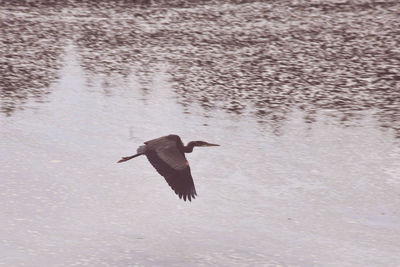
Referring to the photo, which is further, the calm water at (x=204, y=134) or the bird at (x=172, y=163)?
the bird at (x=172, y=163)

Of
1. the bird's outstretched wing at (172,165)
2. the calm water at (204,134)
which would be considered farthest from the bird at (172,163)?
the calm water at (204,134)

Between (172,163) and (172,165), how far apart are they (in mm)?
28

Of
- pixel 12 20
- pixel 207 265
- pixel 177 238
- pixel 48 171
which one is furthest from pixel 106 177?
pixel 12 20

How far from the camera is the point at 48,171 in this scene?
859cm

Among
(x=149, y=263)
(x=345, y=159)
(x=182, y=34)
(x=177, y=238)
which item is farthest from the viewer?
(x=182, y=34)

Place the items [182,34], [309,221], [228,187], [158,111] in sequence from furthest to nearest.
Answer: [182,34] → [158,111] → [228,187] → [309,221]

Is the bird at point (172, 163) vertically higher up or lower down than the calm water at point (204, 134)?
higher up

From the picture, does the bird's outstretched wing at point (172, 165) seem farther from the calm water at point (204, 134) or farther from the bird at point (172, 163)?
the calm water at point (204, 134)

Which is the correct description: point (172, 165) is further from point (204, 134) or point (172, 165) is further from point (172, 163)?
point (204, 134)

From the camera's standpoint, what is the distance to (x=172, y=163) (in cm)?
716

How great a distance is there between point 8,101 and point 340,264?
600cm

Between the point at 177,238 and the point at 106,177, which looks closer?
the point at 177,238

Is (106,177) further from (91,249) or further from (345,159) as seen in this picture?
(345,159)

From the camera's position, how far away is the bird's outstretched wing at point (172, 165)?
22.9 feet
